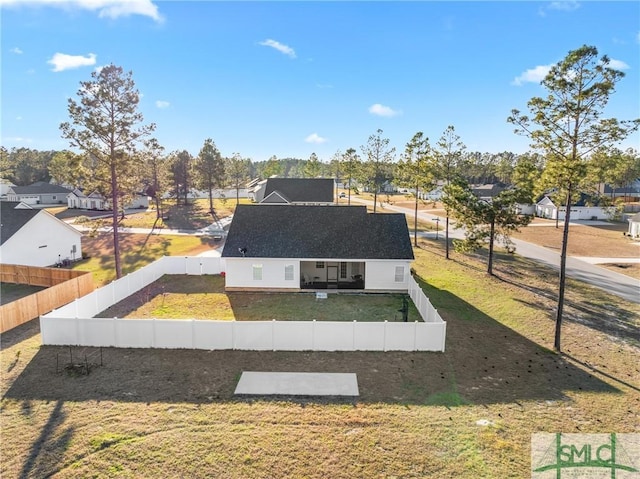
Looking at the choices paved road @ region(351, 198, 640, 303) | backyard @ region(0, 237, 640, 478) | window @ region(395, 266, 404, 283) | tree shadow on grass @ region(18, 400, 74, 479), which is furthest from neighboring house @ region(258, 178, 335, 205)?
tree shadow on grass @ region(18, 400, 74, 479)

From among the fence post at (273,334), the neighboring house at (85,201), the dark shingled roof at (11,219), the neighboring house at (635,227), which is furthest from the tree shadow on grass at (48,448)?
the neighboring house at (85,201)

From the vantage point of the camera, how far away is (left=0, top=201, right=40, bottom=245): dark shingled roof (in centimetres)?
3119

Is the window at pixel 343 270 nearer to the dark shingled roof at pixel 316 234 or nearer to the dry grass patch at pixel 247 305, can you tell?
the dark shingled roof at pixel 316 234

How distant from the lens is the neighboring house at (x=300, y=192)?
204 ft

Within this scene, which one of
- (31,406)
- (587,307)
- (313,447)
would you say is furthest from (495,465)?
(587,307)

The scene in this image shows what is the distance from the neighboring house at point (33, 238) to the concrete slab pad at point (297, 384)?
26.3 metres

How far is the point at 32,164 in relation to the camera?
116 meters

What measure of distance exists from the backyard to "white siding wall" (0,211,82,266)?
45.6 ft

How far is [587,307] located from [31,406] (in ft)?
92.6

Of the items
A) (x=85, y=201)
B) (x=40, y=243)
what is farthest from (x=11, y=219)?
(x=85, y=201)

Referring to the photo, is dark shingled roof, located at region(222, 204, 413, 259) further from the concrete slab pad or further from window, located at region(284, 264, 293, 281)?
the concrete slab pad

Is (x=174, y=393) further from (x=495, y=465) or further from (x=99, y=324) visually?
(x=495, y=465)

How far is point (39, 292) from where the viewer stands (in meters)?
22.4

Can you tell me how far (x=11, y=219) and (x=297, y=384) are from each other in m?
30.8
